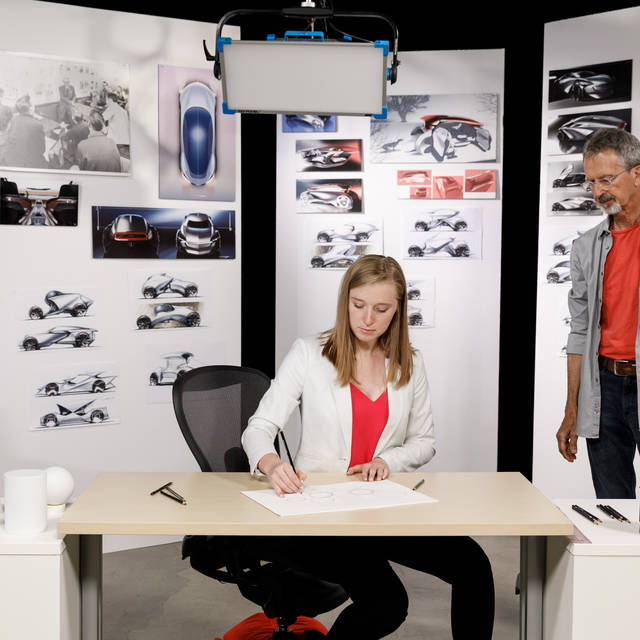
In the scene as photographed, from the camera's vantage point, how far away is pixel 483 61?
4359 millimetres

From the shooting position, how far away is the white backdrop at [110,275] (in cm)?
381

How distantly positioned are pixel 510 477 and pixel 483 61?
8.67 ft

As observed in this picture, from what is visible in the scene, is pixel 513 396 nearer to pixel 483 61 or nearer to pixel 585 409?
pixel 585 409

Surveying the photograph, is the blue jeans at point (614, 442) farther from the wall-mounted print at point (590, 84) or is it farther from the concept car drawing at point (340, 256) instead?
the concept car drawing at point (340, 256)

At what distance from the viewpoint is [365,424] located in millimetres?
2643

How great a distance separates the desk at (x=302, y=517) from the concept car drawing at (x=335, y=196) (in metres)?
2.25

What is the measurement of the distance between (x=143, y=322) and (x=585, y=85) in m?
2.46

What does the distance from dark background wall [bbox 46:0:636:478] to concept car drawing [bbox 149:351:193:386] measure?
43 cm

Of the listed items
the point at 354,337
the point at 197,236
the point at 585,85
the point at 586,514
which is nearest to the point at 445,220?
the point at 585,85

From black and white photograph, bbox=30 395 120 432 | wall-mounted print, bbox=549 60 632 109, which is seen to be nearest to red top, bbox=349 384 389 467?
black and white photograph, bbox=30 395 120 432

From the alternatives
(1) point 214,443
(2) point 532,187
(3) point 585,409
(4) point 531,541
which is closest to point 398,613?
(4) point 531,541

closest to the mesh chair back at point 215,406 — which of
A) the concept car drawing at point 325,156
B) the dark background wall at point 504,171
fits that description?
the dark background wall at point 504,171

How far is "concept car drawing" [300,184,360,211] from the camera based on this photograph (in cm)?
444

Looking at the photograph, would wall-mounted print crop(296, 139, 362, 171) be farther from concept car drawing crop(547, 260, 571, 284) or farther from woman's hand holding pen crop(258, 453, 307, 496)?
woman's hand holding pen crop(258, 453, 307, 496)
